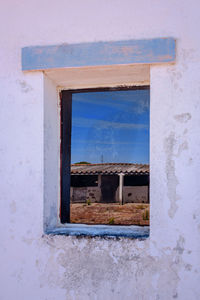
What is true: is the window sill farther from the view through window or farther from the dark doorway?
the dark doorway

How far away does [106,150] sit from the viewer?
30.2ft

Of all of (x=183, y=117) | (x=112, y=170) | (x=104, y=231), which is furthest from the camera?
(x=112, y=170)

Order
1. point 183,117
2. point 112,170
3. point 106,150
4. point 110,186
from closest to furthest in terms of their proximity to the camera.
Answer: point 183,117
point 106,150
point 112,170
point 110,186

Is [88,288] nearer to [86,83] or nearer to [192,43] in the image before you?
[86,83]

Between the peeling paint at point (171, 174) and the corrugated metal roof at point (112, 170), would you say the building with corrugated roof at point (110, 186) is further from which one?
the peeling paint at point (171, 174)

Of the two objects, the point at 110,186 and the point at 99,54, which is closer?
the point at 99,54

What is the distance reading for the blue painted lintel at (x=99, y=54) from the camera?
1.79 metres

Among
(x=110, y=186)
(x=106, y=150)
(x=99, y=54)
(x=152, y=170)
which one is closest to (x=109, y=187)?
(x=110, y=186)

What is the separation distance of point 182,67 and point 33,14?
3.90ft

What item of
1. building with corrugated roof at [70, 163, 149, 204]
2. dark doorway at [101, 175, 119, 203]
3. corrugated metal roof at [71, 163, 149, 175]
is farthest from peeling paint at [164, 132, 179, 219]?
dark doorway at [101, 175, 119, 203]

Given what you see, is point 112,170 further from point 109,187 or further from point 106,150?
point 106,150

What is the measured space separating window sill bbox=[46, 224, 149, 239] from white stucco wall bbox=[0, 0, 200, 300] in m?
0.05

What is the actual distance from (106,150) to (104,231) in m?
7.22

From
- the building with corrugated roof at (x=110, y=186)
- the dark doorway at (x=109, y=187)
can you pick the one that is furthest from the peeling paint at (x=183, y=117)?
the dark doorway at (x=109, y=187)
